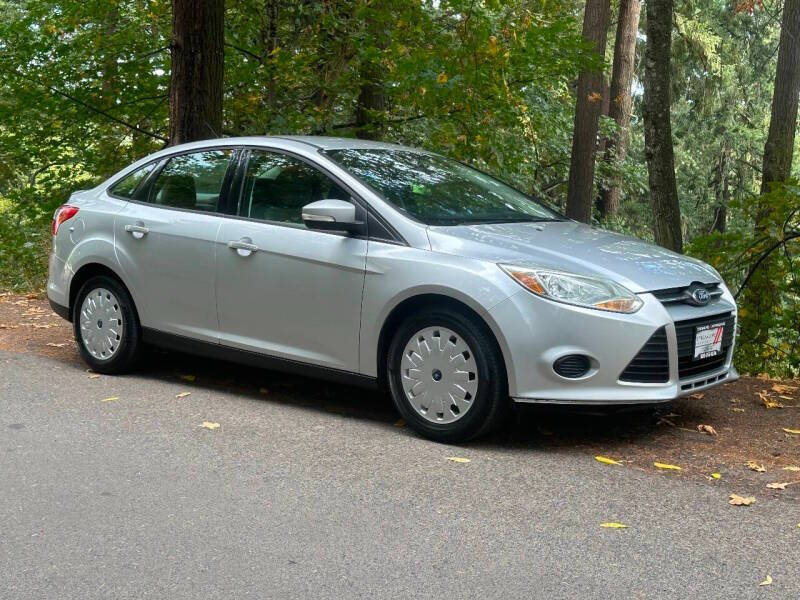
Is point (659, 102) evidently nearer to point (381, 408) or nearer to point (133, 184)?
point (381, 408)

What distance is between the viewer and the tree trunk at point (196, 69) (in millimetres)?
10758

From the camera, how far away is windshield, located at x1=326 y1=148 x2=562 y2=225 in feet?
22.7

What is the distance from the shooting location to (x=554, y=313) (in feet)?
19.5

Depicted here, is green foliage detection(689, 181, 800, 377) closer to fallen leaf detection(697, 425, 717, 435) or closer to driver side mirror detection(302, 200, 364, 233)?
fallen leaf detection(697, 425, 717, 435)

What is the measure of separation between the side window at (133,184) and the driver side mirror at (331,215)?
2017mm

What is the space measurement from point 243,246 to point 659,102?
5.82 meters

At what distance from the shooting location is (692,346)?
6.23 m

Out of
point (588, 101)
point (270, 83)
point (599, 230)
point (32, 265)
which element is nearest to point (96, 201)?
point (599, 230)

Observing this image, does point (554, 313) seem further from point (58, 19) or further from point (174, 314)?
point (58, 19)

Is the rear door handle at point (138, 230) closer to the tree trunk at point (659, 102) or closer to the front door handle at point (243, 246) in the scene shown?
the front door handle at point (243, 246)

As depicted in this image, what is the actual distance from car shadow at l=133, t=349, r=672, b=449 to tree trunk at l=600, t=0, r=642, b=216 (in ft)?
62.9

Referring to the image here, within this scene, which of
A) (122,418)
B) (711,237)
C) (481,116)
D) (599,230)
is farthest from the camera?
(481,116)

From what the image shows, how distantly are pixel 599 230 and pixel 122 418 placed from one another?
3412mm

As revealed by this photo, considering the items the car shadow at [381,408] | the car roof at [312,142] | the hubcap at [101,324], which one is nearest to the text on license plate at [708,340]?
the car shadow at [381,408]
